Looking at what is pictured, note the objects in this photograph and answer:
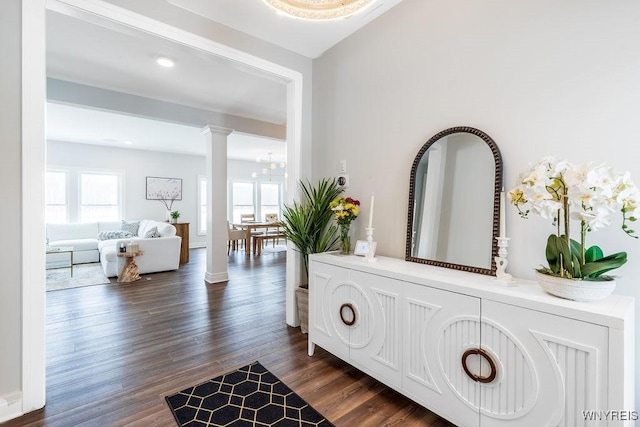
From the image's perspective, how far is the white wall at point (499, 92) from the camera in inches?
53.6

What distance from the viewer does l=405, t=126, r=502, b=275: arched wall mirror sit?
1.73 metres

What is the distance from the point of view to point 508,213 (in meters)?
1.68

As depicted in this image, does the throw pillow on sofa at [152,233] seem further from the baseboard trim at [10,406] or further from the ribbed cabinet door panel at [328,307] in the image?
the ribbed cabinet door panel at [328,307]

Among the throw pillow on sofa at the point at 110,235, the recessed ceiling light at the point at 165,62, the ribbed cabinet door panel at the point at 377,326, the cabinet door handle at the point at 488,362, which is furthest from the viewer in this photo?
the throw pillow on sofa at the point at 110,235

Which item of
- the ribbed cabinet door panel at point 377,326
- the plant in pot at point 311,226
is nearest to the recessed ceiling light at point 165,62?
the plant in pot at point 311,226

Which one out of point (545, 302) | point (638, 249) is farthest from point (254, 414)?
point (638, 249)

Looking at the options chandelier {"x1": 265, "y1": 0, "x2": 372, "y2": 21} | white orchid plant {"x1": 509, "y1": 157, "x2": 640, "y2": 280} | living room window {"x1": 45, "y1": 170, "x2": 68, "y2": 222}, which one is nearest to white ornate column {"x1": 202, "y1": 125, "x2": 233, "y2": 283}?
chandelier {"x1": 265, "y1": 0, "x2": 372, "y2": 21}

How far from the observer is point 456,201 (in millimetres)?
1893

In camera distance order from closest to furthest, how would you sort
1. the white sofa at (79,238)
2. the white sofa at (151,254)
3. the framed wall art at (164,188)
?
1. the white sofa at (151,254)
2. the white sofa at (79,238)
3. the framed wall art at (164,188)

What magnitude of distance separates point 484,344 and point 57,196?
8719 millimetres

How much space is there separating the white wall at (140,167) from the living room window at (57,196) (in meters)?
0.25

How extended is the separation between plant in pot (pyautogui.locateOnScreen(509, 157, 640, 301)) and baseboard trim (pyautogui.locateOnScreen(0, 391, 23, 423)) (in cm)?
284

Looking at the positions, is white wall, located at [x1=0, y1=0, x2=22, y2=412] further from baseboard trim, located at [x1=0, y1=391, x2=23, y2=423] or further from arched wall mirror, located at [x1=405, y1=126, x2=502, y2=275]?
arched wall mirror, located at [x1=405, y1=126, x2=502, y2=275]

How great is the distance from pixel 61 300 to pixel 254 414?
11.4 ft
